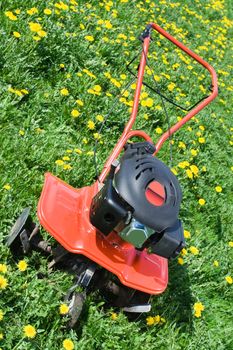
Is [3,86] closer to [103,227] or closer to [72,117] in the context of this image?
[72,117]

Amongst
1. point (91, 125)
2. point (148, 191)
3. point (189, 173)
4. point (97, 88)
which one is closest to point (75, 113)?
point (91, 125)

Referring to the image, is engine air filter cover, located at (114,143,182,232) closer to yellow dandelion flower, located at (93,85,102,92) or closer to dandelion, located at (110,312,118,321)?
dandelion, located at (110,312,118,321)

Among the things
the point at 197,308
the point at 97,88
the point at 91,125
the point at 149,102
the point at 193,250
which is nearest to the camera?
the point at 197,308

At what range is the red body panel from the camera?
2.96m

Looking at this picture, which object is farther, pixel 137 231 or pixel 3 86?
pixel 3 86

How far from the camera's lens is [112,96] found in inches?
204

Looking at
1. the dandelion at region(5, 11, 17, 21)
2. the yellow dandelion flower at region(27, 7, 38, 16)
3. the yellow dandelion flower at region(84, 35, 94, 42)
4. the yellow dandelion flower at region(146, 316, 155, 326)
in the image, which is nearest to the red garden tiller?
the yellow dandelion flower at region(146, 316, 155, 326)

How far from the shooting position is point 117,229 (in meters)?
2.91

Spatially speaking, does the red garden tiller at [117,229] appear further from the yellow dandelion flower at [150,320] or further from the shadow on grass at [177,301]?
the shadow on grass at [177,301]

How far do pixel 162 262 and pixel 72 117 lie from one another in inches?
69.3

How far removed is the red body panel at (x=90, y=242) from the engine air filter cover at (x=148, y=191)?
403 millimetres

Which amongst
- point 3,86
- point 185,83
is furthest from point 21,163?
point 185,83

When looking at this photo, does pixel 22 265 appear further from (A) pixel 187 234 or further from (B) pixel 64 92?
(B) pixel 64 92

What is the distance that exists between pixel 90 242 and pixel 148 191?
50 centimetres
